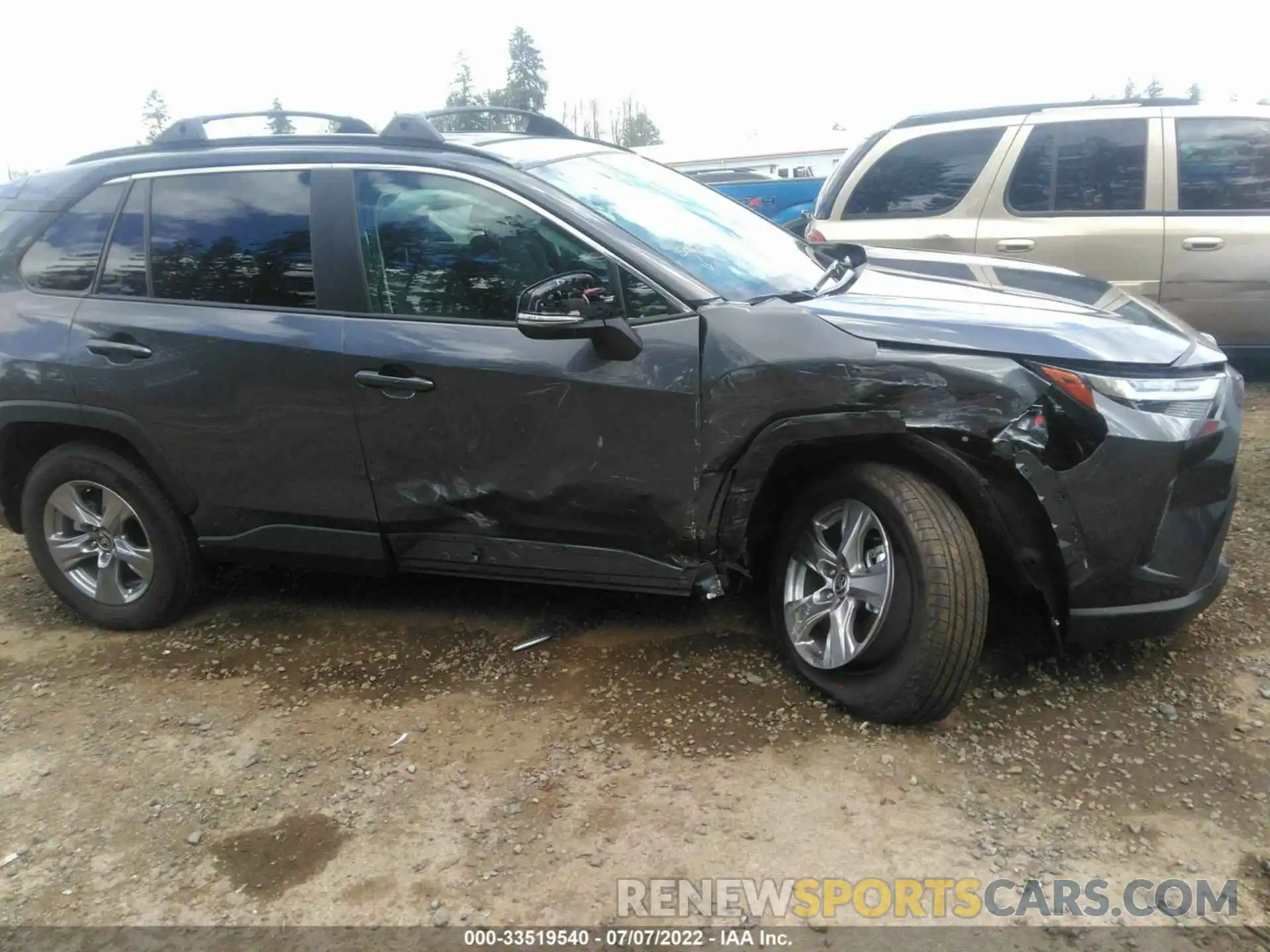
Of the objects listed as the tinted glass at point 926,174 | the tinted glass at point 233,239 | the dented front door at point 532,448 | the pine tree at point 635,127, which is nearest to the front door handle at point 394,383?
the dented front door at point 532,448

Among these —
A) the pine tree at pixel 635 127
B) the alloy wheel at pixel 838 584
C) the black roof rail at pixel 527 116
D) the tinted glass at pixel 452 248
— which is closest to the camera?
the alloy wheel at pixel 838 584

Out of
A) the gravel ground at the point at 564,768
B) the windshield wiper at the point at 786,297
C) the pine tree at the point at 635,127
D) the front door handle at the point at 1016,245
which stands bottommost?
the gravel ground at the point at 564,768

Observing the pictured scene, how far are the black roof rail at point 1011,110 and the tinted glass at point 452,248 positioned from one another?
13.3 ft

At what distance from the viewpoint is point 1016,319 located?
2.87 meters

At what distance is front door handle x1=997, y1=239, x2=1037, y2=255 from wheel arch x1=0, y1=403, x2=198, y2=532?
15.9 ft

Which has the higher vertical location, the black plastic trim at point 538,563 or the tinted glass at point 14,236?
the tinted glass at point 14,236

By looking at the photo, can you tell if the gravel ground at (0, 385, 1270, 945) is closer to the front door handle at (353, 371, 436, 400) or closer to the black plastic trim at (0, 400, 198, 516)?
the black plastic trim at (0, 400, 198, 516)

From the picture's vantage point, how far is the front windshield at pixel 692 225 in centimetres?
326

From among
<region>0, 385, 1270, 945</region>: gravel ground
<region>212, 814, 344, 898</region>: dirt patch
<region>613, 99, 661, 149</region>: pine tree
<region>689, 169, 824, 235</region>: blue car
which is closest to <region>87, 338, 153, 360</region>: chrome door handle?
<region>0, 385, 1270, 945</region>: gravel ground

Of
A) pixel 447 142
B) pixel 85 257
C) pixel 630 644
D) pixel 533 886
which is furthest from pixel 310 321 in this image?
pixel 533 886

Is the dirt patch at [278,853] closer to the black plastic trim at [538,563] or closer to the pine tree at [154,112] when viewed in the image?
the black plastic trim at [538,563]

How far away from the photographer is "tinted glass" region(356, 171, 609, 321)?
322 cm

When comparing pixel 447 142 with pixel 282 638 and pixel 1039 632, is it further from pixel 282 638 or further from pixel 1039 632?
pixel 1039 632

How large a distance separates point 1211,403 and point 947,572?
888mm
